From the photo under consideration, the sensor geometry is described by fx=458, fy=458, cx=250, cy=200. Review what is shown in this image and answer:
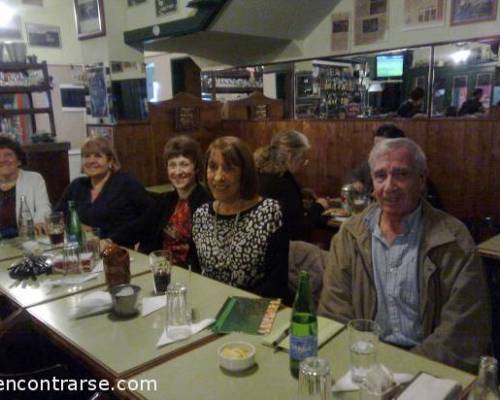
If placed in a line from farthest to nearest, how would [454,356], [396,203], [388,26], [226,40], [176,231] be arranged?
[226,40], [388,26], [176,231], [396,203], [454,356]

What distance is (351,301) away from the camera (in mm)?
1652

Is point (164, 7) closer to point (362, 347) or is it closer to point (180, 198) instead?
point (180, 198)

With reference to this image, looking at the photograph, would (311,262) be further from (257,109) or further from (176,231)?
(257,109)

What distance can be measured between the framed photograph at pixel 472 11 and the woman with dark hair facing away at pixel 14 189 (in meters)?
3.16

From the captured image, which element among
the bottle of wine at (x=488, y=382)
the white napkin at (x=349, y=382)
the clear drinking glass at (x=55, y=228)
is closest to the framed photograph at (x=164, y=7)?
the clear drinking glass at (x=55, y=228)

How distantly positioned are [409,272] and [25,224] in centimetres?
202

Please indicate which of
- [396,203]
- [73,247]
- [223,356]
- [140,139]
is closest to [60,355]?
[73,247]

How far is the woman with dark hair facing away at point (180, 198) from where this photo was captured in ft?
7.95

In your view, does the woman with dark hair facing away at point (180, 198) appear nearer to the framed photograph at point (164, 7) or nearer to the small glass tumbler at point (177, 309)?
the small glass tumbler at point (177, 309)

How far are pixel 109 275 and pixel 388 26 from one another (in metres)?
3.16

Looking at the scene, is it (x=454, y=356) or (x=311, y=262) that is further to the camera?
(x=311, y=262)

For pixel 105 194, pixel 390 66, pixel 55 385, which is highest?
pixel 390 66

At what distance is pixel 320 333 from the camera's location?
1342 mm

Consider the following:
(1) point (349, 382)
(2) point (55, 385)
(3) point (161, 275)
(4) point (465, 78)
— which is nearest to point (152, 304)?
(3) point (161, 275)
